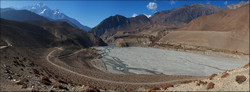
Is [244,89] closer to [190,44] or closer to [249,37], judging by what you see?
[249,37]

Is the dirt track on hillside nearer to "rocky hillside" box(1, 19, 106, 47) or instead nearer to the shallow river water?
the shallow river water

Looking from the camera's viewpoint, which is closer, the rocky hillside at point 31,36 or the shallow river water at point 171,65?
the shallow river water at point 171,65

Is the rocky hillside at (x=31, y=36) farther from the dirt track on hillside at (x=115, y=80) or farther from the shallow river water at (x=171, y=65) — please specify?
the dirt track on hillside at (x=115, y=80)

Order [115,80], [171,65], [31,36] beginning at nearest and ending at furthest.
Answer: [115,80] → [171,65] → [31,36]

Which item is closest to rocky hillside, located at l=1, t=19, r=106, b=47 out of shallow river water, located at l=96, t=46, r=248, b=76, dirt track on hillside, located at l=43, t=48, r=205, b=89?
shallow river water, located at l=96, t=46, r=248, b=76

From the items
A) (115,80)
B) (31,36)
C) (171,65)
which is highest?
(31,36)

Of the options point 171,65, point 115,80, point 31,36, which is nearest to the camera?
point 115,80

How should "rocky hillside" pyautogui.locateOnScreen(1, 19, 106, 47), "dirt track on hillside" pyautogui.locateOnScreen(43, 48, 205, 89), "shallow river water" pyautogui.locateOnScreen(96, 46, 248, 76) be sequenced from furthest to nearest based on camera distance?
"rocky hillside" pyautogui.locateOnScreen(1, 19, 106, 47) → "shallow river water" pyautogui.locateOnScreen(96, 46, 248, 76) → "dirt track on hillside" pyautogui.locateOnScreen(43, 48, 205, 89)

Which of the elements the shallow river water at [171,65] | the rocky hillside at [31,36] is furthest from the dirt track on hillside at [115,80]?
the rocky hillside at [31,36]

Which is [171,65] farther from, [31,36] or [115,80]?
[31,36]

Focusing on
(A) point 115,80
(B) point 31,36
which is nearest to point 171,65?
(A) point 115,80

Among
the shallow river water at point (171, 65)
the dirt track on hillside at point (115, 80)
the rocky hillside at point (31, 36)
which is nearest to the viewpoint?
the dirt track on hillside at point (115, 80)
